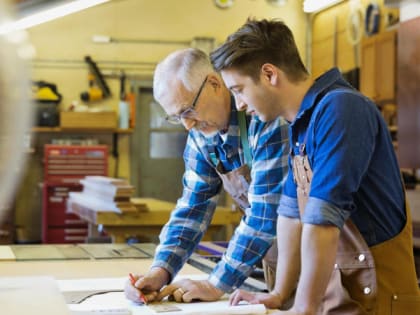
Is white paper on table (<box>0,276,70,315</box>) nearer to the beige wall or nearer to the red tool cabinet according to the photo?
the red tool cabinet

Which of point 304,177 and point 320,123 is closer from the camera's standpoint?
point 320,123

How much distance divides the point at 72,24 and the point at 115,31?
58 centimetres

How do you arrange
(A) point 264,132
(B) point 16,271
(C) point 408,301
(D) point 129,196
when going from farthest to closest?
1. (D) point 129,196
2. (B) point 16,271
3. (A) point 264,132
4. (C) point 408,301

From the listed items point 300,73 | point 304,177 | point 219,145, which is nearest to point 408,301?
point 304,177

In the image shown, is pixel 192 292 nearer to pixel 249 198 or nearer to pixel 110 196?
pixel 249 198

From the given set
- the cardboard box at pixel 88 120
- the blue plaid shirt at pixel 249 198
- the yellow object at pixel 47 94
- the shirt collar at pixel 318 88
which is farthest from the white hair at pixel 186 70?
the yellow object at pixel 47 94

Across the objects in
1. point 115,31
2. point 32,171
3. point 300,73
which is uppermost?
point 115,31

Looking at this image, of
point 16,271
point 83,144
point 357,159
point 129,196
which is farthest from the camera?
point 83,144

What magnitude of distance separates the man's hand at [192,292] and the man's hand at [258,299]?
0.31 feet

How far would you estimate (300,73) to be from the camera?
1570 mm

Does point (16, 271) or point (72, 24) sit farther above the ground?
point (72, 24)

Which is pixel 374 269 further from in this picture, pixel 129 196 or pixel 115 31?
pixel 115 31

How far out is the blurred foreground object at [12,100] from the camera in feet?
2.19

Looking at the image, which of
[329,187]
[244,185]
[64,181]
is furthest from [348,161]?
[64,181]
